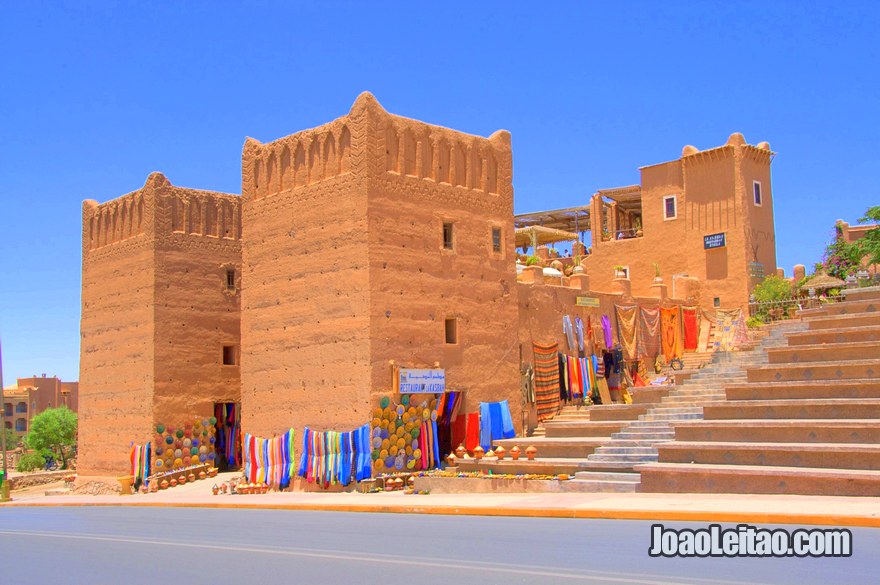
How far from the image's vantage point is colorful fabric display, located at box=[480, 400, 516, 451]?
79.2ft

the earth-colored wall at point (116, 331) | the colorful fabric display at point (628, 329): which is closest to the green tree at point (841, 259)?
the colorful fabric display at point (628, 329)

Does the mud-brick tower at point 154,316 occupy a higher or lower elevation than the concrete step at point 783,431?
higher

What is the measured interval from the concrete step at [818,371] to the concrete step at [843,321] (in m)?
3.18

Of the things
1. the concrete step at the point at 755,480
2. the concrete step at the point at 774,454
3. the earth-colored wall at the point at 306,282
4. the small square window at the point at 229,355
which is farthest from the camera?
the small square window at the point at 229,355

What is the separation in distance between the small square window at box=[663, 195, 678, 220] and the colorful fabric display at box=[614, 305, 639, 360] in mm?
7882

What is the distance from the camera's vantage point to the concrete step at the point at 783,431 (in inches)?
583

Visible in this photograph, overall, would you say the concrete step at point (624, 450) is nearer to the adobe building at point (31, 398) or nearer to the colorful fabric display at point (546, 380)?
the colorful fabric display at point (546, 380)

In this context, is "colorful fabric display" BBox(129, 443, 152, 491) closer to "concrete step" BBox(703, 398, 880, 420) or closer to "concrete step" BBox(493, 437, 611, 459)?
"concrete step" BBox(493, 437, 611, 459)

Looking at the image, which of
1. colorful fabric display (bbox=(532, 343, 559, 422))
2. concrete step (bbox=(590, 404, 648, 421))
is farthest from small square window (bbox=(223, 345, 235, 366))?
concrete step (bbox=(590, 404, 648, 421))

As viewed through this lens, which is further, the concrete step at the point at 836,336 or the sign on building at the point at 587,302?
the sign on building at the point at 587,302

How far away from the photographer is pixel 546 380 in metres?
26.7

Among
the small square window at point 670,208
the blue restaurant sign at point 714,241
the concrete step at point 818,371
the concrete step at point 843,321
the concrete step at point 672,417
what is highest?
the small square window at point 670,208

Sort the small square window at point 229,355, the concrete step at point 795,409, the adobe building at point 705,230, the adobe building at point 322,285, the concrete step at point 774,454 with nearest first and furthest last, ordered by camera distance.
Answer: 1. the concrete step at point 774,454
2. the concrete step at point 795,409
3. the adobe building at point 322,285
4. the small square window at point 229,355
5. the adobe building at point 705,230

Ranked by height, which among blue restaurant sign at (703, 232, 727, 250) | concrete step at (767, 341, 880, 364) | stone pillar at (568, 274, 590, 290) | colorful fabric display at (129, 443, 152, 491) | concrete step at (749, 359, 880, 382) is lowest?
colorful fabric display at (129, 443, 152, 491)
